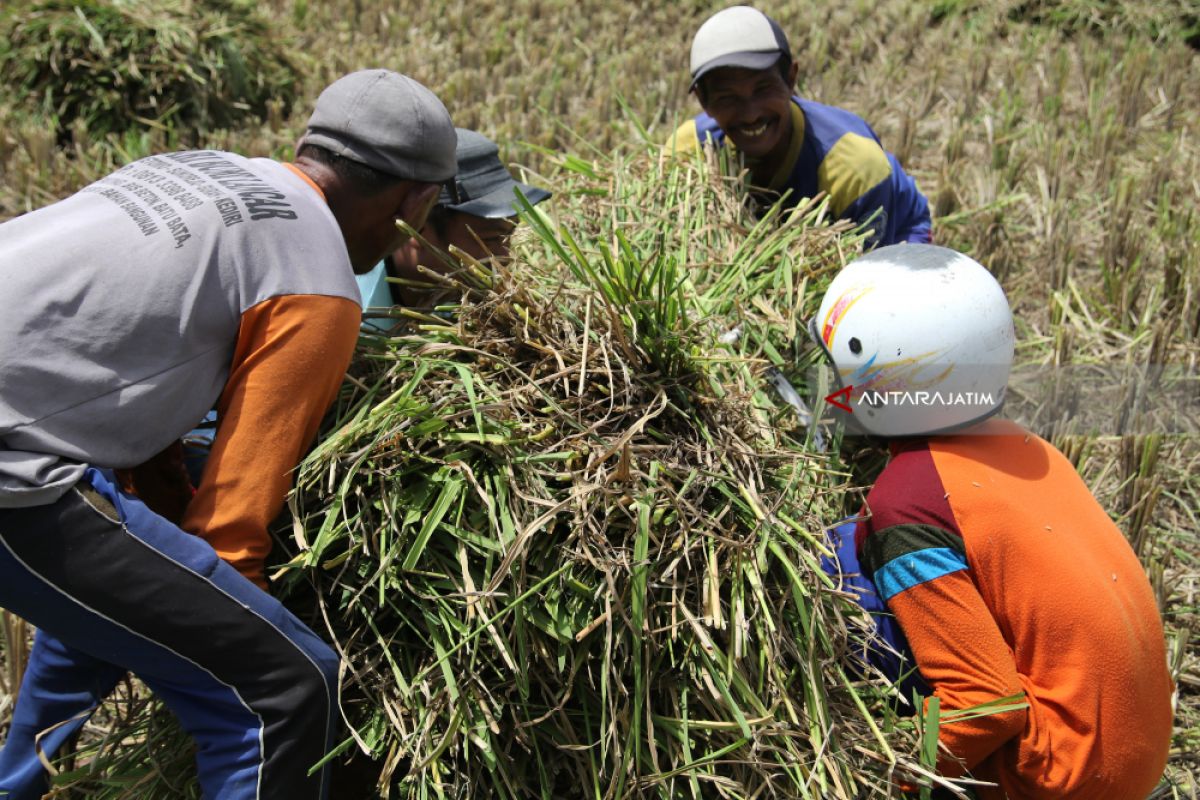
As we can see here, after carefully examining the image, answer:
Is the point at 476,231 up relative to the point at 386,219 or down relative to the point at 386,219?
down

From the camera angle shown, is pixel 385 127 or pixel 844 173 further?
pixel 844 173

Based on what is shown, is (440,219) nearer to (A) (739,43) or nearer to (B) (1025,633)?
(A) (739,43)

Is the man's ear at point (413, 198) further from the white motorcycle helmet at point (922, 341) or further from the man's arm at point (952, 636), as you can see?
the man's arm at point (952, 636)

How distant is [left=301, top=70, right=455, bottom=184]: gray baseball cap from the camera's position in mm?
2031

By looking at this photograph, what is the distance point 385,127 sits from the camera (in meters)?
2.03

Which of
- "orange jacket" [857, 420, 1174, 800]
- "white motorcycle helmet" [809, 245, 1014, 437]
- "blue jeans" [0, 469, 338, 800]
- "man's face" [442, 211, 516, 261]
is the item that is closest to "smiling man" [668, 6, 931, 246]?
"man's face" [442, 211, 516, 261]

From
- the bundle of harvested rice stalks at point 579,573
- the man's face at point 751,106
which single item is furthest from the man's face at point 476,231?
the man's face at point 751,106

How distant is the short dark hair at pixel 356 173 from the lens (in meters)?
2.06

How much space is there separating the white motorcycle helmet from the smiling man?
1.00 meters

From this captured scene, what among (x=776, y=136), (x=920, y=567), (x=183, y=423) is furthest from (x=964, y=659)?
(x=776, y=136)

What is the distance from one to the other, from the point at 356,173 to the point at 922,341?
1158 millimetres

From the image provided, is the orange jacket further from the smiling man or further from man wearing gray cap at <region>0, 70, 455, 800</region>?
the smiling man

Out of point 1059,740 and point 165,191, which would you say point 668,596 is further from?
point 165,191

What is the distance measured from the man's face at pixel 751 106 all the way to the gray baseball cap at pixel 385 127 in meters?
1.37
